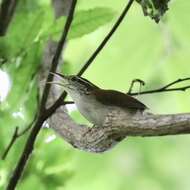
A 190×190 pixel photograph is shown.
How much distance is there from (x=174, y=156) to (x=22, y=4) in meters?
0.78

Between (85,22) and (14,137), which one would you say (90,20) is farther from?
(14,137)

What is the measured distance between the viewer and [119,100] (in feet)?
3.11

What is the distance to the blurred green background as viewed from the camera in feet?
3.50

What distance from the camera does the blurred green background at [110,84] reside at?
107cm

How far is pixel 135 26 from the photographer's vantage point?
143 cm

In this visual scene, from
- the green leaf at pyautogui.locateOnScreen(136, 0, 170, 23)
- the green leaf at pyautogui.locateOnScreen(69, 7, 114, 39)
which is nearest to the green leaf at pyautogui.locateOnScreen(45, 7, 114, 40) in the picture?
the green leaf at pyautogui.locateOnScreen(69, 7, 114, 39)

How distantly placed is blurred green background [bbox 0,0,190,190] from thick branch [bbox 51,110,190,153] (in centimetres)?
8

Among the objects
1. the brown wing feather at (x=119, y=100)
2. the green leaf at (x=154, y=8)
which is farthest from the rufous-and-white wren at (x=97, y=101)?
the green leaf at (x=154, y=8)

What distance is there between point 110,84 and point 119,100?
1.61ft

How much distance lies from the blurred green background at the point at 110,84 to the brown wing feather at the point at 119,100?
13cm

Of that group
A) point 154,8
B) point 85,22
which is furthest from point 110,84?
point 154,8

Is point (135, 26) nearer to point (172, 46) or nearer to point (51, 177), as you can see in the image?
point (172, 46)

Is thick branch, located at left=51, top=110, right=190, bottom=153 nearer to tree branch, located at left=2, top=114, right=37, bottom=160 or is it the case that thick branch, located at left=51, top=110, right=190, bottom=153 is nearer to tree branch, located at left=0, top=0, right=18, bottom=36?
tree branch, located at left=2, top=114, right=37, bottom=160

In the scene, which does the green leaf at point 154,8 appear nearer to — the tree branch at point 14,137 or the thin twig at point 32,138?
the thin twig at point 32,138
